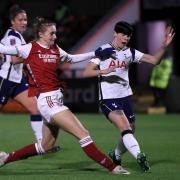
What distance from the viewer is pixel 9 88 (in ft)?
36.8

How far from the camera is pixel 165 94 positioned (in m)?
21.3

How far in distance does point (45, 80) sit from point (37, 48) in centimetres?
→ 41

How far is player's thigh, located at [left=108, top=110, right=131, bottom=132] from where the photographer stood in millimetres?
8953

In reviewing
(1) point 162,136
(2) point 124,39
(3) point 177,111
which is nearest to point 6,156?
(2) point 124,39

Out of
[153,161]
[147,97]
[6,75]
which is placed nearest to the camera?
[153,161]

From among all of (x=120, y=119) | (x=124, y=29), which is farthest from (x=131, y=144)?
(x=124, y=29)

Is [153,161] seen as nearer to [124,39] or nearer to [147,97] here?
[124,39]

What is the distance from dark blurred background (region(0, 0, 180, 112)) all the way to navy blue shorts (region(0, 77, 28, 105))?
895 centimetres

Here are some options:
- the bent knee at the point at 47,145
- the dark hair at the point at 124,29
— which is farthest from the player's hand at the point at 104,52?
the bent knee at the point at 47,145

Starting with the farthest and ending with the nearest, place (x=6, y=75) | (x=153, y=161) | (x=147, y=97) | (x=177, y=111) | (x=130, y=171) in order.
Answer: (x=147, y=97)
(x=177, y=111)
(x=6, y=75)
(x=153, y=161)
(x=130, y=171)

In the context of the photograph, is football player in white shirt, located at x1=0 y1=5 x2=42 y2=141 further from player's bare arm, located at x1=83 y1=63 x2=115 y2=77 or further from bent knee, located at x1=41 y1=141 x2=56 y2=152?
player's bare arm, located at x1=83 y1=63 x2=115 y2=77

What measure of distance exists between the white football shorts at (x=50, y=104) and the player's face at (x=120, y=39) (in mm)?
1137

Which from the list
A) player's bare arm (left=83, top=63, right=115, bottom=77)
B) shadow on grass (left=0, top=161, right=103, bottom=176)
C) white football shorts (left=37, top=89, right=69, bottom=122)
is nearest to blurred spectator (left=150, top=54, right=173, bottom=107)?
shadow on grass (left=0, top=161, right=103, bottom=176)

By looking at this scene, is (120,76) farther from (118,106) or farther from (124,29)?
(124,29)
